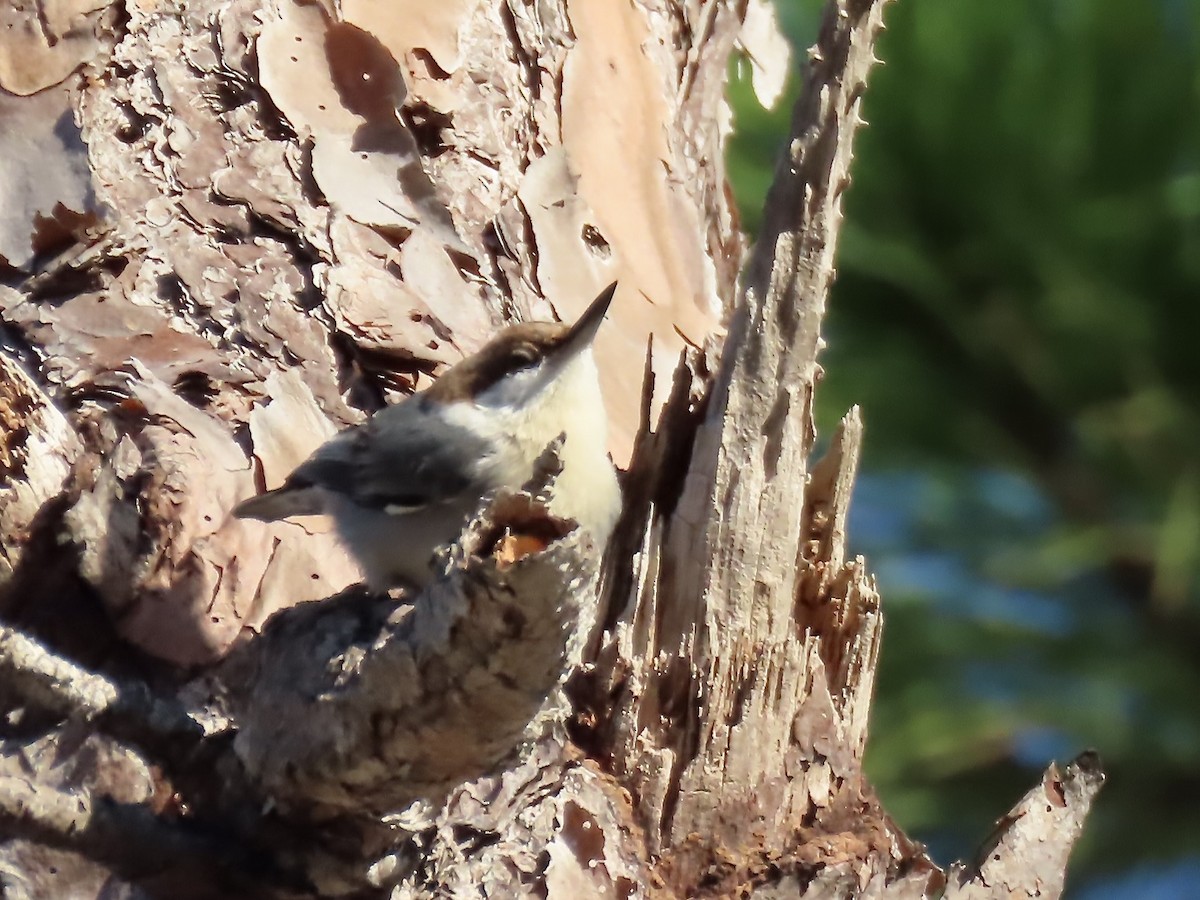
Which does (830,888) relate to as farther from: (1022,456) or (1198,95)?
(1198,95)

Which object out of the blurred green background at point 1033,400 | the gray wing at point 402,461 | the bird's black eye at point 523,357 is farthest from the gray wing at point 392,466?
the blurred green background at point 1033,400

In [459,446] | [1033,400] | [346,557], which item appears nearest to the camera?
[346,557]

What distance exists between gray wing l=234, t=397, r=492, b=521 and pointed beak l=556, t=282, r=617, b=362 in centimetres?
19

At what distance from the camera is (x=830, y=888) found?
142 centimetres

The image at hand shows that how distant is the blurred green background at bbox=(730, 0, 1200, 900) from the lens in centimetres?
229

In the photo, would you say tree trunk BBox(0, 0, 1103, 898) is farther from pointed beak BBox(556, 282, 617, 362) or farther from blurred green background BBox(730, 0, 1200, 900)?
blurred green background BBox(730, 0, 1200, 900)

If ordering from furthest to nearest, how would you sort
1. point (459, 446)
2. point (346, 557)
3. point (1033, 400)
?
point (1033, 400) → point (459, 446) → point (346, 557)

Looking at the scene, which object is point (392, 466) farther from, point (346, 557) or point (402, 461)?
point (346, 557)

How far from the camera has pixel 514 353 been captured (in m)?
1.89

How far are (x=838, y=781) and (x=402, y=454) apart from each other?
763mm

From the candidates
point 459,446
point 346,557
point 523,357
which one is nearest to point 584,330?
point 523,357

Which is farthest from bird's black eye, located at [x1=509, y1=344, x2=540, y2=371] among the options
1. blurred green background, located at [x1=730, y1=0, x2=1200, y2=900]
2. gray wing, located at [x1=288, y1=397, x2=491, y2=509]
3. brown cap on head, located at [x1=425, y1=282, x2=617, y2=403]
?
blurred green background, located at [x1=730, y1=0, x2=1200, y2=900]

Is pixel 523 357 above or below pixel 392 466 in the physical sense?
above

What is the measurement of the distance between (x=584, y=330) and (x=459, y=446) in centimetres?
25
